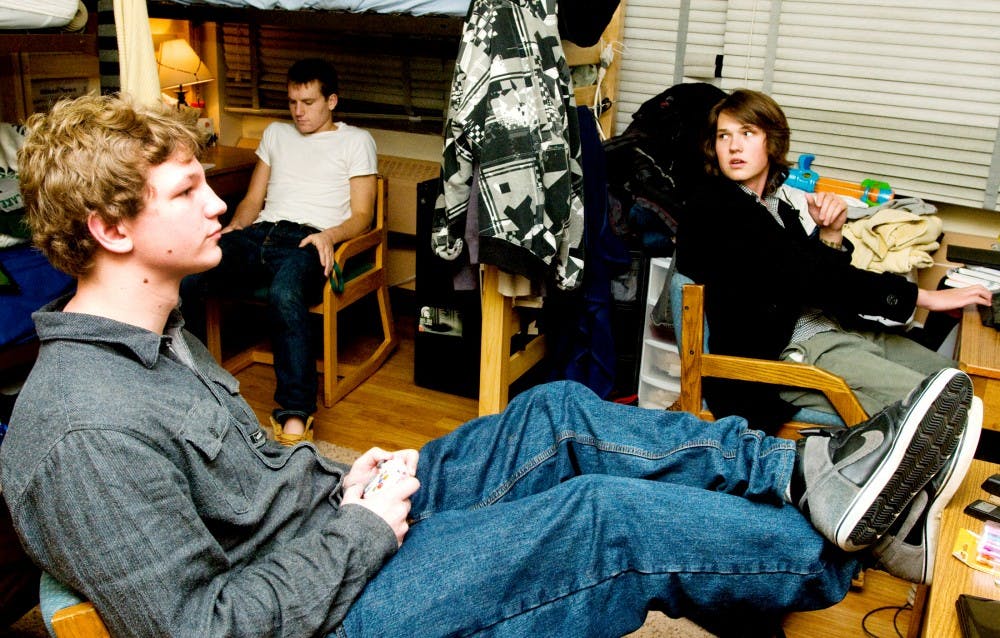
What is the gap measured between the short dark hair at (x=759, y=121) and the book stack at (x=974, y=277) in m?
0.52

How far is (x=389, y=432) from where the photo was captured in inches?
114

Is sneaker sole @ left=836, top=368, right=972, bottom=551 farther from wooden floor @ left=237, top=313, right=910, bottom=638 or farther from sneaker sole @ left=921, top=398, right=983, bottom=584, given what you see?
wooden floor @ left=237, top=313, right=910, bottom=638

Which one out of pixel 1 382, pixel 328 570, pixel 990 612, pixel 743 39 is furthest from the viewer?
pixel 743 39

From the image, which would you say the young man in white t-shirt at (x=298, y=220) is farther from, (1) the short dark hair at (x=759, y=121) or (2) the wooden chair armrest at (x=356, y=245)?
(1) the short dark hair at (x=759, y=121)

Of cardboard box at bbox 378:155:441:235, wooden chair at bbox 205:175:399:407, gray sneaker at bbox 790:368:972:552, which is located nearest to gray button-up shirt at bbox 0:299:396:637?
gray sneaker at bbox 790:368:972:552

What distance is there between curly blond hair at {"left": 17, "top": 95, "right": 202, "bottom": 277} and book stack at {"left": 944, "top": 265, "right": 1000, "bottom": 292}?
188 cm

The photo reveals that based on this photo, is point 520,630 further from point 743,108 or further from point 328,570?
point 743,108

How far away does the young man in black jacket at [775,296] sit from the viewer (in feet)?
6.63

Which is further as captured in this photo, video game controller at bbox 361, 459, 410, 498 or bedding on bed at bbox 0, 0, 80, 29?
bedding on bed at bbox 0, 0, 80, 29

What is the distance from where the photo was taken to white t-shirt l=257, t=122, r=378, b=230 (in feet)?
10.6

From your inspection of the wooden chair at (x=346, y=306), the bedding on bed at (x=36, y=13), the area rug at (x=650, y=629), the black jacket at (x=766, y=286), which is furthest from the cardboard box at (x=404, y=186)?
the area rug at (x=650, y=629)

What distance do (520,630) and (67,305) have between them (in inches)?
30.8

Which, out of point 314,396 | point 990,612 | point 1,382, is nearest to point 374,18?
point 314,396

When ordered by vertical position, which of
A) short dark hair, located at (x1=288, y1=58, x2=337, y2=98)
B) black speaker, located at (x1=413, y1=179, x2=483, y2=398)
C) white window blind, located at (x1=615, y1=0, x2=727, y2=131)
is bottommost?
black speaker, located at (x1=413, y1=179, x2=483, y2=398)
